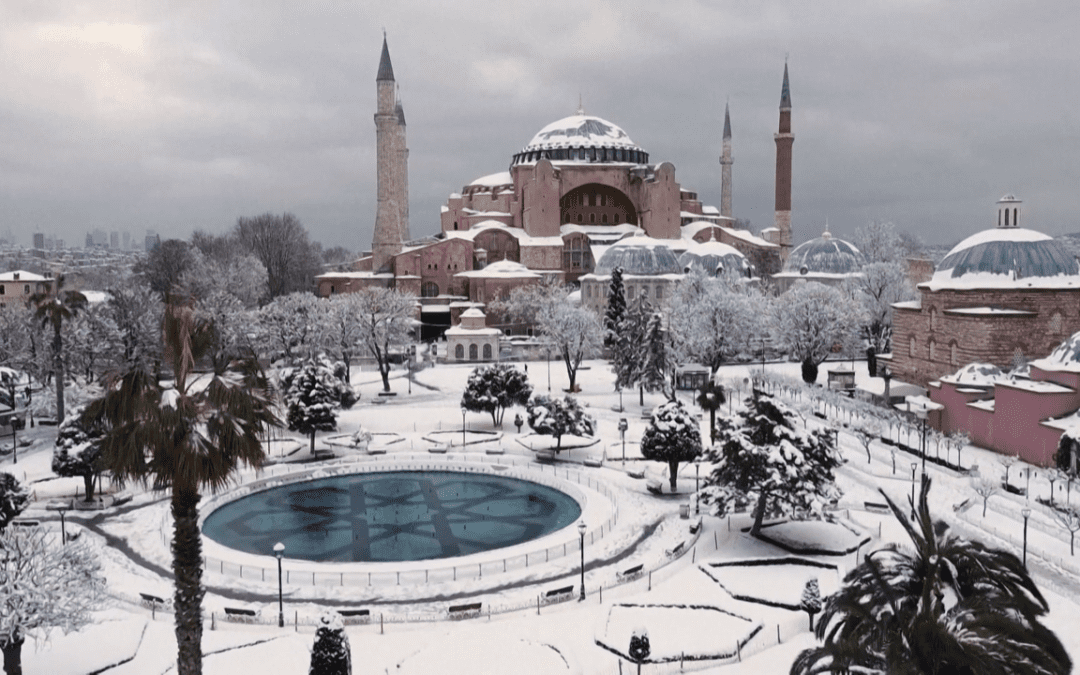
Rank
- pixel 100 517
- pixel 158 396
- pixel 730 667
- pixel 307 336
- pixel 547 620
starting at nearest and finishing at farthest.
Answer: pixel 158 396 → pixel 730 667 → pixel 547 620 → pixel 100 517 → pixel 307 336

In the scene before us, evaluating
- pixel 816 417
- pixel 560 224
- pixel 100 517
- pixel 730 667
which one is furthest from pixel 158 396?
pixel 560 224

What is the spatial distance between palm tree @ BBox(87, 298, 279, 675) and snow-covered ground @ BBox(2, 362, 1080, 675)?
480 cm

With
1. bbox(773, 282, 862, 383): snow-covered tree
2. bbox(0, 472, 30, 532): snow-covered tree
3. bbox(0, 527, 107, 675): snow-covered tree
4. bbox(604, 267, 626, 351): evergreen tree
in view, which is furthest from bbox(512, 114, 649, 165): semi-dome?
bbox(0, 527, 107, 675): snow-covered tree

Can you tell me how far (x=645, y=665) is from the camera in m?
12.6

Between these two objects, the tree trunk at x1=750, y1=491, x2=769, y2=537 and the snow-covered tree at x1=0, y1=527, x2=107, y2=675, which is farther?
the tree trunk at x1=750, y1=491, x2=769, y2=537

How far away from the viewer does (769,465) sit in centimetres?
1728

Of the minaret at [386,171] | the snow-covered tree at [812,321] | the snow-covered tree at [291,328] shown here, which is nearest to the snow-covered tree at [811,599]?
the snow-covered tree at [812,321]

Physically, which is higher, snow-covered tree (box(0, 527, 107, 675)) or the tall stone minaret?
the tall stone minaret

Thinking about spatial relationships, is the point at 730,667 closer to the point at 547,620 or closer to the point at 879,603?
the point at 547,620

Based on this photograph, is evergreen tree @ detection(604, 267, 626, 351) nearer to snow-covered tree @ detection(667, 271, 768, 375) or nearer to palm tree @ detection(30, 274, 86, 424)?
snow-covered tree @ detection(667, 271, 768, 375)

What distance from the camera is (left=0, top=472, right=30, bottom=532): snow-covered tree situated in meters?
16.2

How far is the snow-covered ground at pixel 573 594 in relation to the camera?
12.9 m

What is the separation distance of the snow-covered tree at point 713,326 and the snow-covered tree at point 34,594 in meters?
26.6

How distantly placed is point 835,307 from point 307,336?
2511cm
